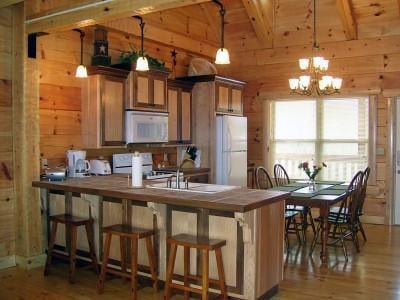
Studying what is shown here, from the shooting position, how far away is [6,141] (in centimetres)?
425

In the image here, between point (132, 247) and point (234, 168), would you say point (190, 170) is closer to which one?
point (234, 168)

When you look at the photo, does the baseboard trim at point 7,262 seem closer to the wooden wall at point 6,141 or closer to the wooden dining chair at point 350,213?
the wooden wall at point 6,141

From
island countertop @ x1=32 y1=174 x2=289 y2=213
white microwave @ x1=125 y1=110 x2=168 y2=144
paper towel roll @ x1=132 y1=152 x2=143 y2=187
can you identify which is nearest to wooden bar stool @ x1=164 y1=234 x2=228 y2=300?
island countertop @ x1=32 y1=174 x2=289 y2=213

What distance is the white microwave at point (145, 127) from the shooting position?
5.12 m

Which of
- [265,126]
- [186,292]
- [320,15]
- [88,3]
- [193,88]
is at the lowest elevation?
[186,292]

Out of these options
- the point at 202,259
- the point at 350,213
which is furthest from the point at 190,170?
the point at 202,259

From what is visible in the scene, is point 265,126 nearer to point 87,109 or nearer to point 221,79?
point 221,79

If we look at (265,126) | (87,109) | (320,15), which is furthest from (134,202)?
(320,15)

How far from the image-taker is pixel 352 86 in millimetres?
6484

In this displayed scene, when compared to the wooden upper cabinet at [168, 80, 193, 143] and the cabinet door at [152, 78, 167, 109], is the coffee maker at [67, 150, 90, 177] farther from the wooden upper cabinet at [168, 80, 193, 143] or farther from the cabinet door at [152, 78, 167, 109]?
the wooden upper cabinet at [168, 80, 193, 143]

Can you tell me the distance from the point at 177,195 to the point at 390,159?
4185mm

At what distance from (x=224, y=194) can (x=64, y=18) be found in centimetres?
218

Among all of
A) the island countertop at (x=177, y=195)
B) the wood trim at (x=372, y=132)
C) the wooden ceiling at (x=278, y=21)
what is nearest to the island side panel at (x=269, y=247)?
the island countertop at (x=177, y=195)

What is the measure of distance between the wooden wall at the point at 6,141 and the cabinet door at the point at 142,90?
57.7 inches
